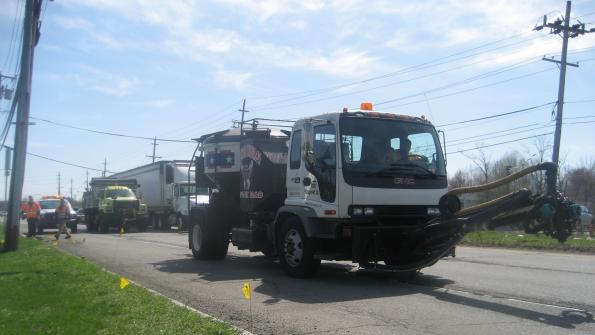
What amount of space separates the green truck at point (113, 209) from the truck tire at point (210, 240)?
60.6ft

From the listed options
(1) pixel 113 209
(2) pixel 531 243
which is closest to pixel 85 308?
(2) pixel 531 243

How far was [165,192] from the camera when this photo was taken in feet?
116

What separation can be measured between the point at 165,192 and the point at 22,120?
18.6m

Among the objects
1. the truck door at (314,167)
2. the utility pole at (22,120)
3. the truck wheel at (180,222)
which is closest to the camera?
the truck door at (314,167)

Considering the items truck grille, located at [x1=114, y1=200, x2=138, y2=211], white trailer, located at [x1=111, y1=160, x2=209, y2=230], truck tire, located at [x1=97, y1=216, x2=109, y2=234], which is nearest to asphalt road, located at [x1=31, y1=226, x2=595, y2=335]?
truck grille, located at [x1=114, y1=200, x2=138, y2=211]

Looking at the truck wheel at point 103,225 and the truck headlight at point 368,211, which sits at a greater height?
the truck headlight at point 368,211

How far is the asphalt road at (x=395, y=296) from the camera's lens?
655 centimetres

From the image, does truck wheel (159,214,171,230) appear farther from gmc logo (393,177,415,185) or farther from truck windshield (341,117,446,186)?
gmc logo (393,177,415,185)

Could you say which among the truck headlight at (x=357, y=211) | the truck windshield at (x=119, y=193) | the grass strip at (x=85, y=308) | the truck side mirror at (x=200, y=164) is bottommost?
the grass strip at (x=85, y=308)

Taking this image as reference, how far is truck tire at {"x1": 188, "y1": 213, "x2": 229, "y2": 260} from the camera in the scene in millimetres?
13805

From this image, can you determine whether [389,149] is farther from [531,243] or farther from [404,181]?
[531,243]

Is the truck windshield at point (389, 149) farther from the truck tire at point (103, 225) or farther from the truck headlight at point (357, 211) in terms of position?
the truck tire at point (103, 225)

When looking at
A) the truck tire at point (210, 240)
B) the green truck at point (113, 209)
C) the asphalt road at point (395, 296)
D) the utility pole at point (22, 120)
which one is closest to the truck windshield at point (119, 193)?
the green truck at point (113, 209)

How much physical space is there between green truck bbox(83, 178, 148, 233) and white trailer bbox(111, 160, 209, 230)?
1841mm
